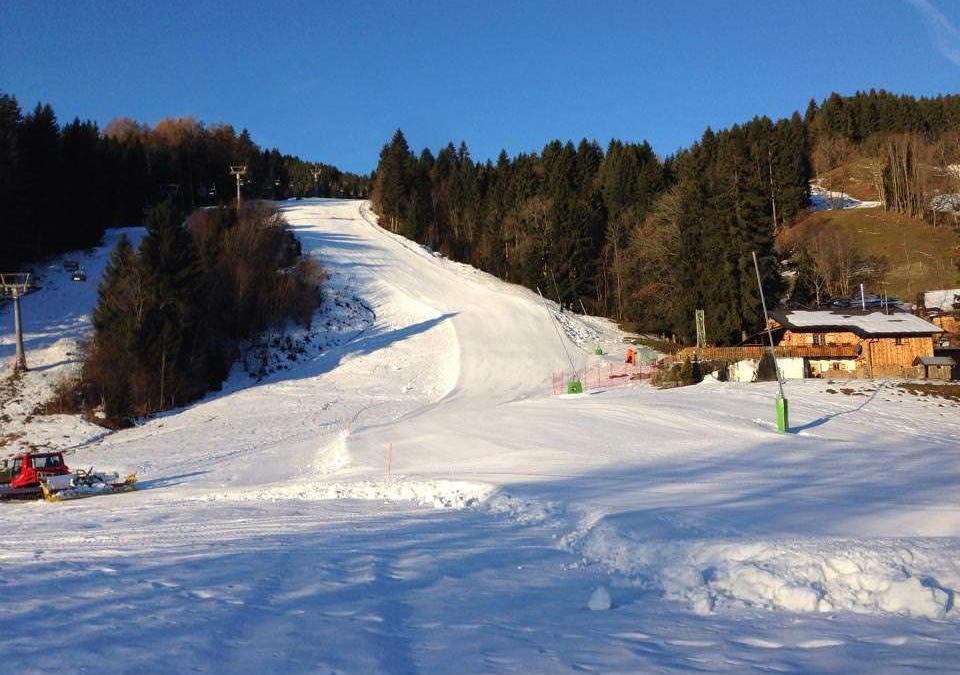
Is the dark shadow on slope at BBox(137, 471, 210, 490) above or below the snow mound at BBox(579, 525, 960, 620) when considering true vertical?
below

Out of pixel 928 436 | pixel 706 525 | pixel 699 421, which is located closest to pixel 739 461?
pixel 699 421

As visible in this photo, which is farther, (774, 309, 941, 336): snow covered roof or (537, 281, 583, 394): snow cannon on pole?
(774, 309, 941, 336): snow covered roof

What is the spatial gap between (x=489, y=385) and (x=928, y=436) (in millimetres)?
23027

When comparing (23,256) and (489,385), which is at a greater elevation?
(23,256)

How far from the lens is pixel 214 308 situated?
152 feet

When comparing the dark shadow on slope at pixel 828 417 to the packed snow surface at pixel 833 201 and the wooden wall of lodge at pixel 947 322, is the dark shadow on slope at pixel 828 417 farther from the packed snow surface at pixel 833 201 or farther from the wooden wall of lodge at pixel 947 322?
the packed snow surface at pixel 833 201

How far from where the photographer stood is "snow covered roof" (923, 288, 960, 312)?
202 feet

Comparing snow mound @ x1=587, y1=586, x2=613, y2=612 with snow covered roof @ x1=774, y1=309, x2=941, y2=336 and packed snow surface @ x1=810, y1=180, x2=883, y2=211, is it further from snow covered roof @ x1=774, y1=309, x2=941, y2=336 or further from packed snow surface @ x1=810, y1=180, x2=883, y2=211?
packed snow surface @ x1=810, y1=180, x2=883, y2=211

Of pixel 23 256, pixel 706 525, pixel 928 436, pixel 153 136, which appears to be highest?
pixel 153 136

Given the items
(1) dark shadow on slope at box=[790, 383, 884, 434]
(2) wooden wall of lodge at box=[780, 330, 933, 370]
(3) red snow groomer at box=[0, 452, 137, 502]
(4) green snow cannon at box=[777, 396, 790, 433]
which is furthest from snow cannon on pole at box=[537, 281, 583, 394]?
(3) red snow groomer at box=[0, 452, 137, 502]

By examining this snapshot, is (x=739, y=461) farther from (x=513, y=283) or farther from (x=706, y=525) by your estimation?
(x=513, y=283)

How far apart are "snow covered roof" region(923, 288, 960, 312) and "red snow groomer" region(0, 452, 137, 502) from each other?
6624cm

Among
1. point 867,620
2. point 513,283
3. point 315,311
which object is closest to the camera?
point 867,620

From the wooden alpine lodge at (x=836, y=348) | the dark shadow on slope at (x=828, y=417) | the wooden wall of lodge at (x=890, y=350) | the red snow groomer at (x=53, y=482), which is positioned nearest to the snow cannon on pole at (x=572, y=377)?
the wooden alpine lodge at (x=836, y=348)
